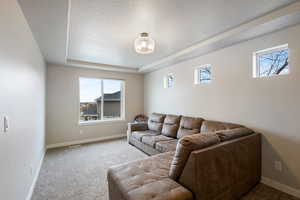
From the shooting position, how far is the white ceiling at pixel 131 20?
178 cm

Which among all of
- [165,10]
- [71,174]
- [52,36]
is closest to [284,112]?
[165,10]

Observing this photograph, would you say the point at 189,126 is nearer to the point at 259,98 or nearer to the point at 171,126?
the point at 171,126

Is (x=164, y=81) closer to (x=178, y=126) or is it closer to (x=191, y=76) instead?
(x=191, y=76)

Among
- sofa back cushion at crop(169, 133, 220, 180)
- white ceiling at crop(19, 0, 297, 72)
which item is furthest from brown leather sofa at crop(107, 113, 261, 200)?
white ceiling at crop(19, 0, 297, 72)

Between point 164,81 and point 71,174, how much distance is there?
348 cm

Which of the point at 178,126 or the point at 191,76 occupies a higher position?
the point at 191,76

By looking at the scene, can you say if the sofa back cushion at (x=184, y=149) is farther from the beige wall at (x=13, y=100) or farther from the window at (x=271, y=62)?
the window at (x=271, y=62)

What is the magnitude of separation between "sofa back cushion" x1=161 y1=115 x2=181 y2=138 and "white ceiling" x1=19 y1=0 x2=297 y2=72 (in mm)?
1819

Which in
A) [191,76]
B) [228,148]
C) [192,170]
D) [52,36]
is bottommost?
[192,170]

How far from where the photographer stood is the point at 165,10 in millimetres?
1940

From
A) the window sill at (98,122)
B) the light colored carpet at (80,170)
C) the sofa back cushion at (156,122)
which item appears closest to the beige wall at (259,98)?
the sofa back cushion at (156,122)

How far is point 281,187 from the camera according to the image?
2197 mm

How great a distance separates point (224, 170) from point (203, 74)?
242 cm

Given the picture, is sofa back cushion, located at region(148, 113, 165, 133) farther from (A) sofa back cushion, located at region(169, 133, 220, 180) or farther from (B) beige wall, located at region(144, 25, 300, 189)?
(A) sofa back cushion, located at region(169, 133, 220, 180)
